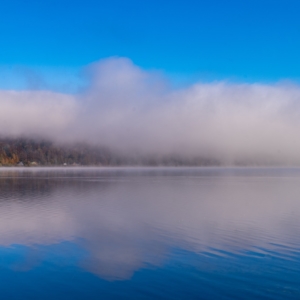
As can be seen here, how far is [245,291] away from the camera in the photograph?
13.5 meters

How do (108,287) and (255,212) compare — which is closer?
(108,287)

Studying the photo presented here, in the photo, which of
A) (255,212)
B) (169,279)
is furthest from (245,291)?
(255,212)

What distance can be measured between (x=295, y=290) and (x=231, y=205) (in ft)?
83.0

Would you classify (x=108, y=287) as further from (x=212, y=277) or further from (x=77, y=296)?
(x=212, y=277)

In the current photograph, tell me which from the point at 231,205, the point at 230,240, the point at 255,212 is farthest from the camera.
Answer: the point at 231,205

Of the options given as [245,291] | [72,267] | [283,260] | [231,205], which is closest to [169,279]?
[245,291]

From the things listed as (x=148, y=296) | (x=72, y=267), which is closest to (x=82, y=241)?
(x=72, y=267)

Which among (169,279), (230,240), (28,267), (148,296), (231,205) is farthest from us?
(231,205)

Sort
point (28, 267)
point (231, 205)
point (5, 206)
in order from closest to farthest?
point (28, 267), point (5, 206), point (231, 205)

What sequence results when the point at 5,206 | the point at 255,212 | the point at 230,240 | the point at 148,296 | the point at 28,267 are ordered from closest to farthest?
the point at 148,296
the point at 28,267
the point at 230,240
the point at 255,212
the point at 5,206

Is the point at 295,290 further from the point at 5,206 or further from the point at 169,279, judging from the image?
the point at 5,206

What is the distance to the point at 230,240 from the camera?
70.5ft

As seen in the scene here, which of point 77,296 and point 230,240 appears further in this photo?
point 230,240

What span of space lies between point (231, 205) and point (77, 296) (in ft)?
91.1
